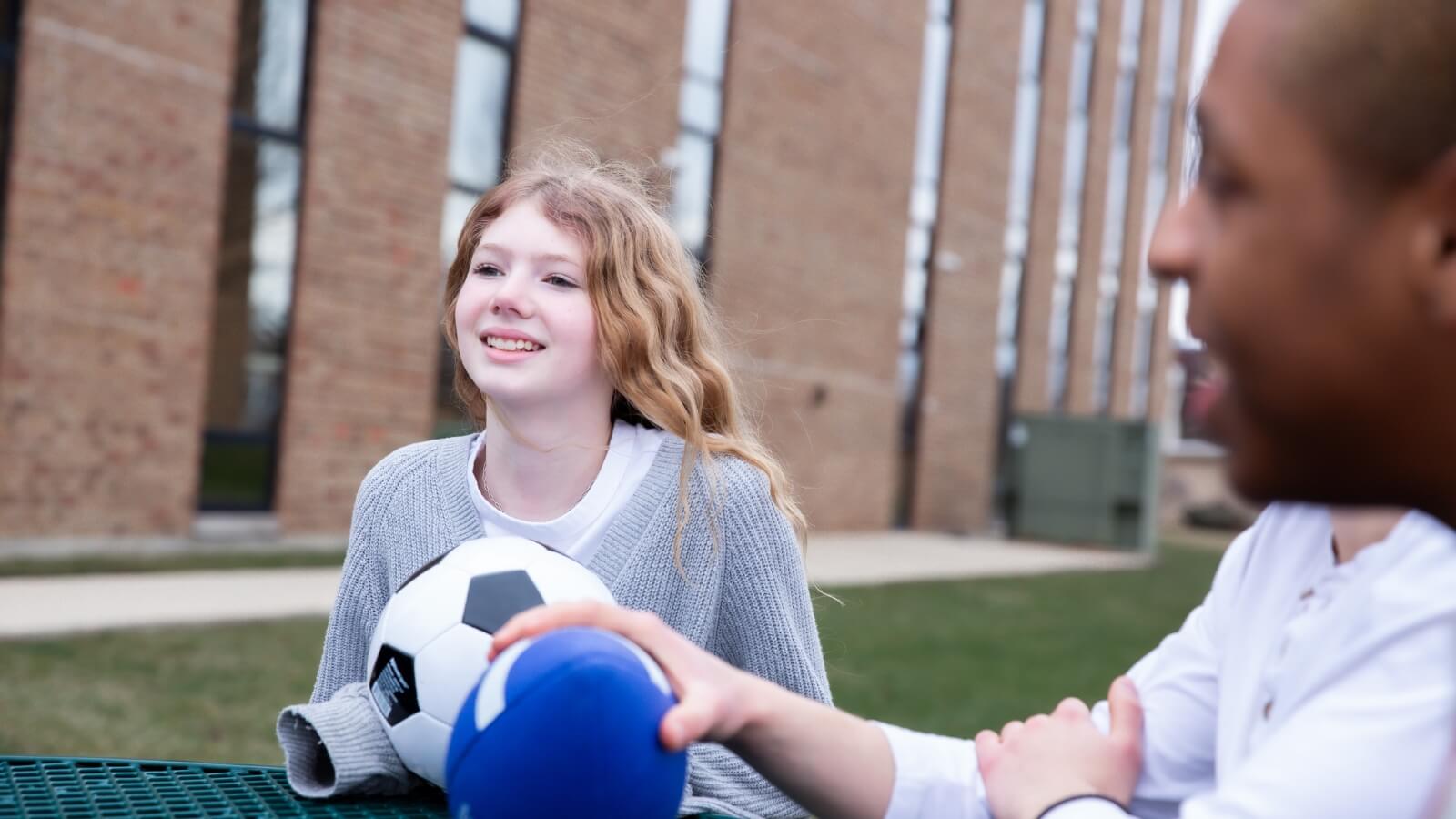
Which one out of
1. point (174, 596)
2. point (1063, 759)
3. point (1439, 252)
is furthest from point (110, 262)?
point (1439, 252)

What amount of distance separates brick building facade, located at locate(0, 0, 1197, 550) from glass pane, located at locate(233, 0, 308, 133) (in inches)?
0.7

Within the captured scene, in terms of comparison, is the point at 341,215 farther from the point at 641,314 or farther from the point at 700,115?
the point at 641,314

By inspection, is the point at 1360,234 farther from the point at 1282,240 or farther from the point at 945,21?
the point at 945,21

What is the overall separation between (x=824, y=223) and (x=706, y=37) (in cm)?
285

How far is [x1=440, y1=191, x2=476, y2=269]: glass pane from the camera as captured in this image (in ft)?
→ 35.3

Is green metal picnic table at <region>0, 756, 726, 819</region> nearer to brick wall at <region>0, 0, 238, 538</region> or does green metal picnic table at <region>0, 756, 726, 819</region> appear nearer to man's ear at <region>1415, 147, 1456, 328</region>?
man's ear at <region>1415, 147, 1456, 328</region>

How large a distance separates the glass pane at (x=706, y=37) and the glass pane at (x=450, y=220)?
139 inches

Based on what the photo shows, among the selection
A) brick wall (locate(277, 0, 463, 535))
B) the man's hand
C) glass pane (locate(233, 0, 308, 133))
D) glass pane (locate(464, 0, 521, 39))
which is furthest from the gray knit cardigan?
glass pane (locate(464, 0, 521, 39))

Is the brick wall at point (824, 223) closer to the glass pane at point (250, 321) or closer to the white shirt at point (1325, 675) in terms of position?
the glass pane at point (250, 321)

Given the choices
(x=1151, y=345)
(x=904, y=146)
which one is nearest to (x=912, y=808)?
(x=904, y=146)

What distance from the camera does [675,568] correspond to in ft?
7.38

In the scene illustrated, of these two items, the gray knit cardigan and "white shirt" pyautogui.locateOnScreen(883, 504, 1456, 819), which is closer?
"white shirt" pyautogui.locateOnScreen(883, 504, 1456, 819)

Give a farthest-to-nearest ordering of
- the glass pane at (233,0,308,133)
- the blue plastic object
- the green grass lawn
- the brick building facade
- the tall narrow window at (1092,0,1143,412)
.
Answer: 1. the tall narrow window at (1092,0,1143,412)
2. the glass pane at (233,0,308,133)
3. the brick building facade
4. the green grass lawn
5. the blue plastic object

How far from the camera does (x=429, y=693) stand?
67.0 inches
